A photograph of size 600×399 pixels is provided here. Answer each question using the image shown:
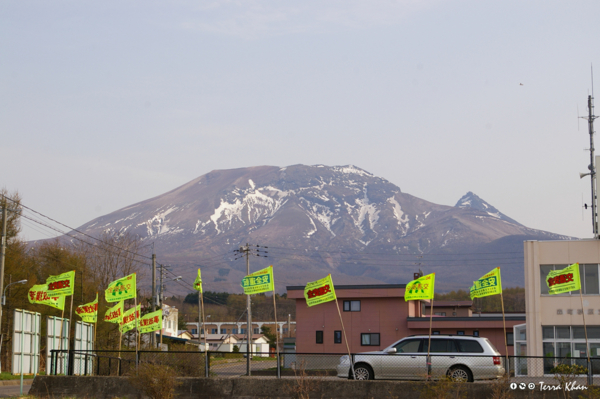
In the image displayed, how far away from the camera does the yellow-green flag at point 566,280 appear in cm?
2253

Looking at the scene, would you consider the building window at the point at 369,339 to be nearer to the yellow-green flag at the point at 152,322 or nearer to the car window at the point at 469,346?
the yellow-green flag at the point at 152,322

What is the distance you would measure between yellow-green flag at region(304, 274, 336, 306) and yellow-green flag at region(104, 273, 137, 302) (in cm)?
625

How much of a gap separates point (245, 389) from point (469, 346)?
7.12m

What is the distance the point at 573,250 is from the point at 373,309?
22.2m

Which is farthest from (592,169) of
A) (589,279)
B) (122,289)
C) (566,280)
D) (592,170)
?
(122,289)

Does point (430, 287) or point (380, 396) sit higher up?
point (430, 287)

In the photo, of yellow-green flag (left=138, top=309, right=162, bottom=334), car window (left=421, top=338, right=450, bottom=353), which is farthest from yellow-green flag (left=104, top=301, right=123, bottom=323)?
car window (left=421, top=338, right=450, bottom=353)

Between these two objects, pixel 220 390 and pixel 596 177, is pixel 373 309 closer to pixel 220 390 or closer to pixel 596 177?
pixel 596 177

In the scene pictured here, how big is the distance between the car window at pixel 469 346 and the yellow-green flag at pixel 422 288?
1.79 meters

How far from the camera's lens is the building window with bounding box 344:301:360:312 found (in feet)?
167

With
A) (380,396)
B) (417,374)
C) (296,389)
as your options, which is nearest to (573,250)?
(417,374)

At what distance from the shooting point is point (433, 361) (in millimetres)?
20188

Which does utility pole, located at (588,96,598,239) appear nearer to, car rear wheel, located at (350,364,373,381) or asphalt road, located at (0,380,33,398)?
car rear wheel, located at (350,364,373,381)

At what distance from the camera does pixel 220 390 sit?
1870cm
